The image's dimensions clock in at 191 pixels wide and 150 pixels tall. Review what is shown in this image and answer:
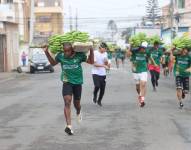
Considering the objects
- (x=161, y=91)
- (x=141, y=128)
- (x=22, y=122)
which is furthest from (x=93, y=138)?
(x=161, y=91)

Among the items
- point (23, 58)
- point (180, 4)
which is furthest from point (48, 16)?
point (23, 58)

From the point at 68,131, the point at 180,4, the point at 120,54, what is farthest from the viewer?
the point at 180,4

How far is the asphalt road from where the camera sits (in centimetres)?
1061

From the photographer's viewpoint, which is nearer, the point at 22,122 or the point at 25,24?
the point at 22,122

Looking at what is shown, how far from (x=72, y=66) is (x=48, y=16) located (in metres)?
114

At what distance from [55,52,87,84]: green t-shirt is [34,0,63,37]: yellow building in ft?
366

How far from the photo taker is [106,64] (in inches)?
685

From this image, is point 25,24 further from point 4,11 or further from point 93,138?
point 93,138

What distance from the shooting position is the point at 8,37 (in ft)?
169

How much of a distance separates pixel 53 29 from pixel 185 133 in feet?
373

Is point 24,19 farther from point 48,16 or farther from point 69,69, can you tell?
point 69,69

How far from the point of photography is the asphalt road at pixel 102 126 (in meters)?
10.6

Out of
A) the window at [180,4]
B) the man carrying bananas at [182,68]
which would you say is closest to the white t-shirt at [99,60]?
the man carrying bananas at [182,68]

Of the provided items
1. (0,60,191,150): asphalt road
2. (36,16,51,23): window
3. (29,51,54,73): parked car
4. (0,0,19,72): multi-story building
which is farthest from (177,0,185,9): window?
(36,16,51,23): window
